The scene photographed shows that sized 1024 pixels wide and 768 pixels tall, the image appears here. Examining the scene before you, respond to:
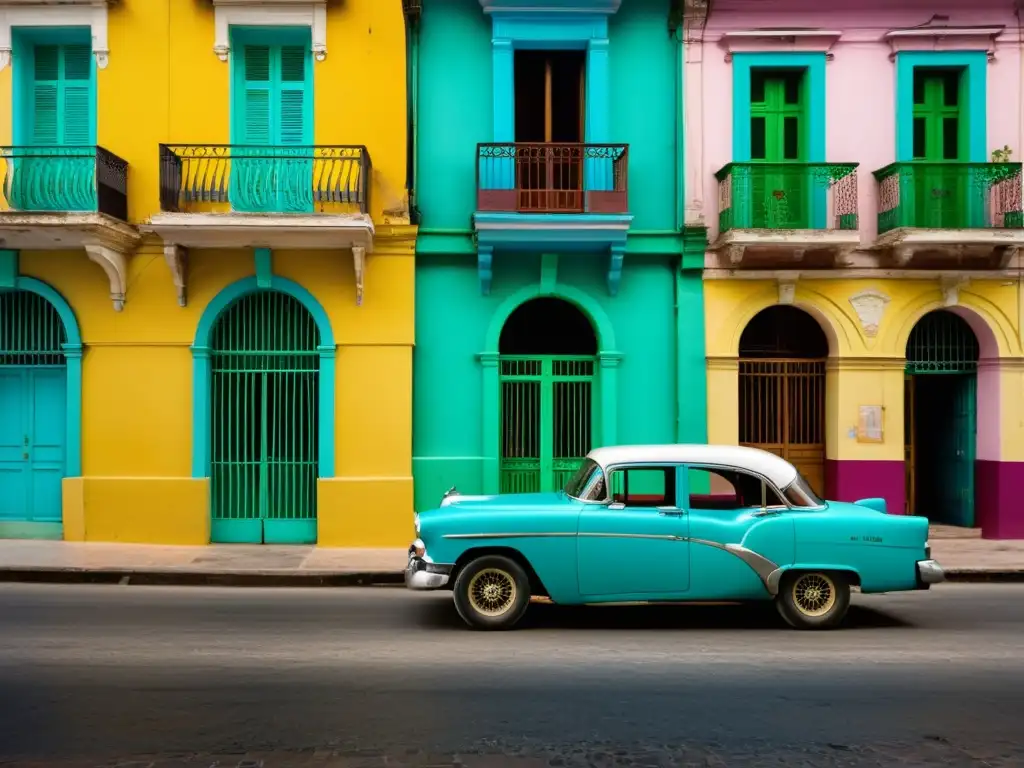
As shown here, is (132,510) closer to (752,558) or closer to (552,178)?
(552,178)

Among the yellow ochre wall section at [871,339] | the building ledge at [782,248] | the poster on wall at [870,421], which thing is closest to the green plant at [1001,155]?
the yellow ochre wall section at [871,339]

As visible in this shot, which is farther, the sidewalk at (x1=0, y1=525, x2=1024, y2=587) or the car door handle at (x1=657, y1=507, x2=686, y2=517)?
the sidewalk at (x1=0, y1=525, x2=1024, y2=587)

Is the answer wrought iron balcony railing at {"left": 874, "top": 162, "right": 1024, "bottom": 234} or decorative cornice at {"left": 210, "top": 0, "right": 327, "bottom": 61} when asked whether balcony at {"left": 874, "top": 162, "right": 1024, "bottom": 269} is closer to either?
wrought iron balcony railing at {"left": 874, "top": 162, "right": 1024, "bottom": 234}

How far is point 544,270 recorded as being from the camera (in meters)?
12.9

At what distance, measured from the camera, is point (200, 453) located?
41.2 feet

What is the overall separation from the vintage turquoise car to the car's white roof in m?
0.08

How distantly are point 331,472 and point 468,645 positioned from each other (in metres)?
5.98

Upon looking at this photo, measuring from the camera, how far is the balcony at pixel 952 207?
12.5 meters

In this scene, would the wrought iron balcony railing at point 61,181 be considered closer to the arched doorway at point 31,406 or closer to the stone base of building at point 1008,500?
the arched doorway at point 31,406

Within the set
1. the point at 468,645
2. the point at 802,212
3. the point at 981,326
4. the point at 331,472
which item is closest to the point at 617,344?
the point at 802,212

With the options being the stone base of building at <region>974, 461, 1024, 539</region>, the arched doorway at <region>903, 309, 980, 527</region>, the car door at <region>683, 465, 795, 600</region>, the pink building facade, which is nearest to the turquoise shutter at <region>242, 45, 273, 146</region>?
the pink building facade

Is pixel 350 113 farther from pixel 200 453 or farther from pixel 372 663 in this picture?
pixel 372 663

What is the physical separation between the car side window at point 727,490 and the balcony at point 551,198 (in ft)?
17.2

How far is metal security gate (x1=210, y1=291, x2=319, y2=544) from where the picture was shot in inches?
504
